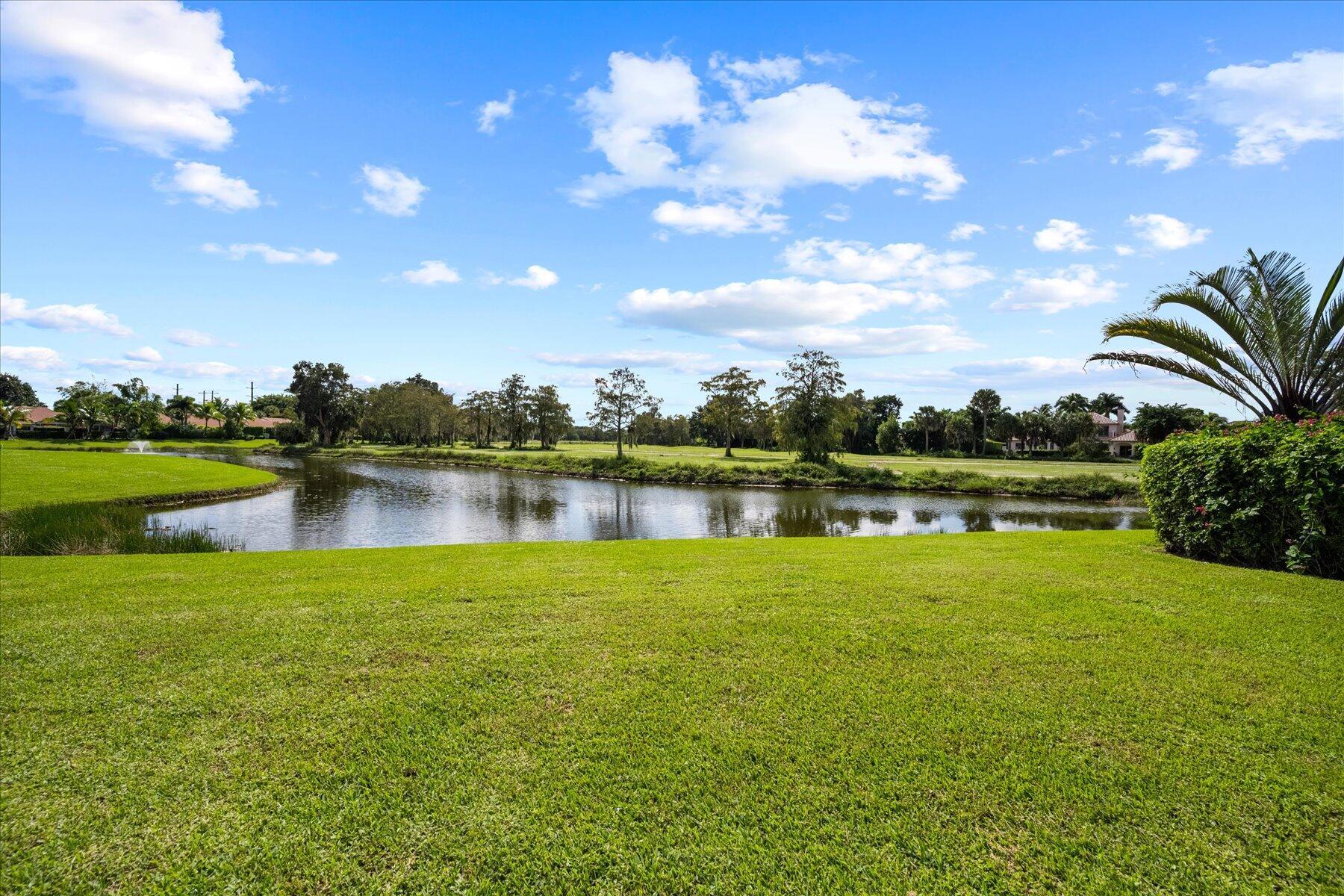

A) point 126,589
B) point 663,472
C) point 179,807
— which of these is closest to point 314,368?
point 663,472

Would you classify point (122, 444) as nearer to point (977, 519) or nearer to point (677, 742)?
point (977, 519)

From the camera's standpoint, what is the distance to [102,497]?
21891 millimetres

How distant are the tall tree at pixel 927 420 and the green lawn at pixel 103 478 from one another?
3052 inches

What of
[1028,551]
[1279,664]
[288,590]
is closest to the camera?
[1279,664]

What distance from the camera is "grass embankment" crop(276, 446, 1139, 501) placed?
34281mm

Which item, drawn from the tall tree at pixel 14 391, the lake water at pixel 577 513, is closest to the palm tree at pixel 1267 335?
the lake water at pixel 577 513

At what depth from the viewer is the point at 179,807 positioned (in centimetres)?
312

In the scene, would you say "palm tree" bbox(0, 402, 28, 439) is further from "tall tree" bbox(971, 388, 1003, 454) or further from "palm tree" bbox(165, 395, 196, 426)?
"tall tree" bbox(971, 388, 1003, 454)

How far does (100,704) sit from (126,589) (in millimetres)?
3704

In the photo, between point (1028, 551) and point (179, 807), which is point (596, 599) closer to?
point (179, 807)

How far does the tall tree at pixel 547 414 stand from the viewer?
78.9 metres

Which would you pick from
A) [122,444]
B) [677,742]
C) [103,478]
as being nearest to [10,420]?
[122,444]

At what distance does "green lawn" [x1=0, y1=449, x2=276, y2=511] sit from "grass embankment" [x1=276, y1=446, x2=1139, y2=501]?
70.5ft

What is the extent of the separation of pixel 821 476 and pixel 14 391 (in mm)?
145265
